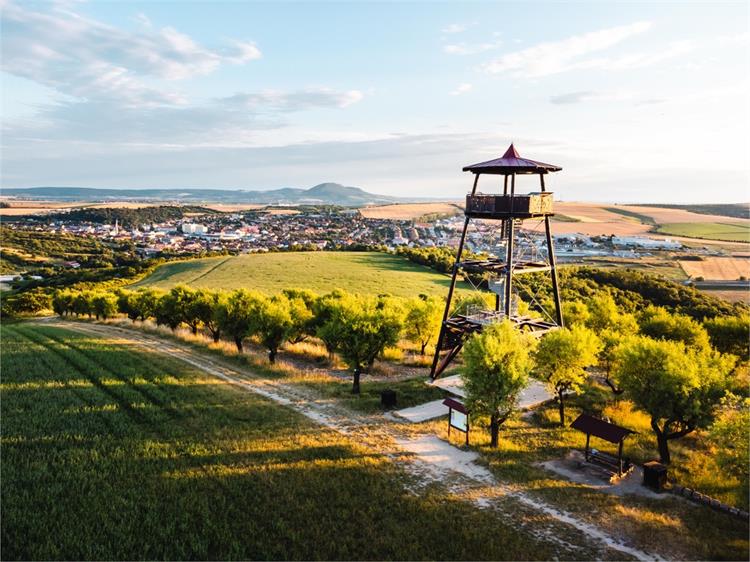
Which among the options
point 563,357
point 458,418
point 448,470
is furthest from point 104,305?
point 563,357

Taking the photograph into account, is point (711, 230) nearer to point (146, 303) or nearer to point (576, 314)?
point (576, 314)

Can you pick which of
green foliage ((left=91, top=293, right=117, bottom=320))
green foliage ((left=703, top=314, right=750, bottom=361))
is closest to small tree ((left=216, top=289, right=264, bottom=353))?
green foliage ((left=91, top=293, right=117, bottom=320))

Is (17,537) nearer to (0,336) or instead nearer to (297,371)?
(297,371)

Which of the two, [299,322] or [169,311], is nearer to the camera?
[299,322]

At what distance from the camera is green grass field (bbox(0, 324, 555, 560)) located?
646 inches

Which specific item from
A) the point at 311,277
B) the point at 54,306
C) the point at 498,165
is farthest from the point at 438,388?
the point at 54,306

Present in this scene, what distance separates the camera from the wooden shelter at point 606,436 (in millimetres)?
21953

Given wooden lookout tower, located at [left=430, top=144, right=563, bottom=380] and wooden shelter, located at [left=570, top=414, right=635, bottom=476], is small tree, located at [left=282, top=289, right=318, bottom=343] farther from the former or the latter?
wooden shelter, located at [left=570, top=414, right=635, bottom=476]

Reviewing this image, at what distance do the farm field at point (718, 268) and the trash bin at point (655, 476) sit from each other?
69925 mm

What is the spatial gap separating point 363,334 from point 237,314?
1611cm

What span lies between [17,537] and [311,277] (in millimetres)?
76181

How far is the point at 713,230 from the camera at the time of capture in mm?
123125

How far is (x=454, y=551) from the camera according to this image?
16.3 metres

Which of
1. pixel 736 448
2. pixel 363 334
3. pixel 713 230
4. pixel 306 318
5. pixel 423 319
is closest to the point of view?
pixel 736 448
